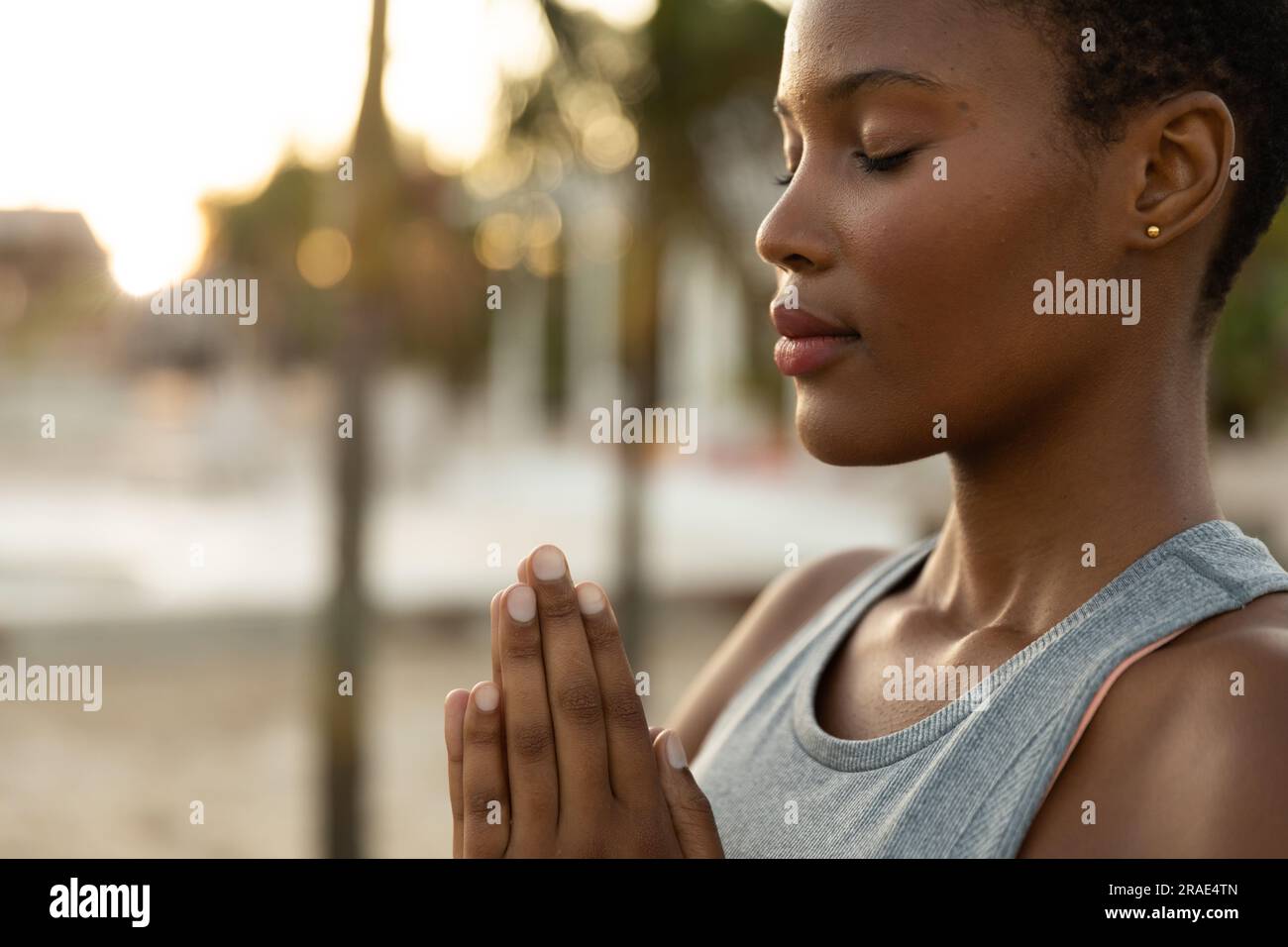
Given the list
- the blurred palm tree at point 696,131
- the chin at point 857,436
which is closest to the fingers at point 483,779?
the chin at point 857,436

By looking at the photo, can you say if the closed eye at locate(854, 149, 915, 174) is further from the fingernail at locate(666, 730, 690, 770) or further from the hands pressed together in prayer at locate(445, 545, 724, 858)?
the fingernail at locate(666, 730, 690, 770)

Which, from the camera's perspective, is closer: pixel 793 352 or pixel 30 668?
pixel 793 352

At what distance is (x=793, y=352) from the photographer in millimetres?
1504

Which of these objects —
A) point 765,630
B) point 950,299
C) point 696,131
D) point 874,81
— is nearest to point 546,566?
point 950,299

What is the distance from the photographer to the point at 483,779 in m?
1.39

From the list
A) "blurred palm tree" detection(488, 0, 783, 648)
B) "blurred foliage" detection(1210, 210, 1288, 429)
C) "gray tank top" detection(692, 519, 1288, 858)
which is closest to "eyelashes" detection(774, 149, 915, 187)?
"gray tank top" detection(692, 519, 1288, 858)

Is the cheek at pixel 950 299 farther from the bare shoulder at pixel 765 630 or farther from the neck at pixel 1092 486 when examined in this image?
the bare shoulder at pixel 765 630

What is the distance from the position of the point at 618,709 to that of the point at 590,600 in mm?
116

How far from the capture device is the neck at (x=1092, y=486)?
56.6 inches

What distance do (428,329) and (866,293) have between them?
499 inches

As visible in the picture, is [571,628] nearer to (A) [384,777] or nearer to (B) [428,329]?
(A) [384,777]

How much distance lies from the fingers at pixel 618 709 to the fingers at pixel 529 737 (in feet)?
0.19

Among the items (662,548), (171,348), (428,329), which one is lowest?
(662,548)
